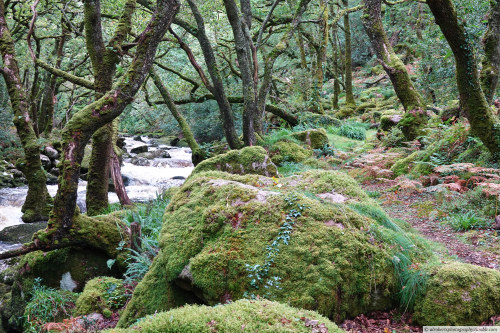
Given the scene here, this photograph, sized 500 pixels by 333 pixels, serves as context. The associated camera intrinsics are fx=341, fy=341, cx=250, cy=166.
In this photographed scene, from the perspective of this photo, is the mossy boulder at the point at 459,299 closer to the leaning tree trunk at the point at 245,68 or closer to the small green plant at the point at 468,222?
the small green plant at the point at 468,222

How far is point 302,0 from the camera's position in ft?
35.7

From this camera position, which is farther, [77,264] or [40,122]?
[40,122]

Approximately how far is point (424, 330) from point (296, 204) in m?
1.55

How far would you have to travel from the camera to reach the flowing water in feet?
33.9

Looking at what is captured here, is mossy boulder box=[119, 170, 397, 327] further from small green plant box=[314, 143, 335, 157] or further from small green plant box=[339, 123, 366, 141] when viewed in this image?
small green plant box=[339, 123, 366, 141]

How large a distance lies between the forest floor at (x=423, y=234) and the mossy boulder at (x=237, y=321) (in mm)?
639

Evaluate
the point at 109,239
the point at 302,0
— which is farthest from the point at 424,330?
the point at 302,0

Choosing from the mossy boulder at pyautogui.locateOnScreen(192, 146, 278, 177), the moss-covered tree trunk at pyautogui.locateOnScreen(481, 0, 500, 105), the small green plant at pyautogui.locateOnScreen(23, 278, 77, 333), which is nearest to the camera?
the small green plant at pyautogui.locateOnScreen(23, 278, 77, 333)

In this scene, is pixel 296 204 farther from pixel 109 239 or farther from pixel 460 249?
pixel 109 239

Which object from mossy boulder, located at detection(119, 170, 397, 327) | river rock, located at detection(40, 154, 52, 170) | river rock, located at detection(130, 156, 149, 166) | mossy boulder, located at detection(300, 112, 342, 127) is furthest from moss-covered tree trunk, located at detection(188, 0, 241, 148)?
river rock, located at detection(40, 154, 52, 170)

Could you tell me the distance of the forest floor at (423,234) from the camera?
2.94m

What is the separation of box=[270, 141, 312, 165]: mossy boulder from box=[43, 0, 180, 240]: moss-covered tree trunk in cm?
→ 624

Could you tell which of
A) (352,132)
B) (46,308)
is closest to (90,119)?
(46,308)

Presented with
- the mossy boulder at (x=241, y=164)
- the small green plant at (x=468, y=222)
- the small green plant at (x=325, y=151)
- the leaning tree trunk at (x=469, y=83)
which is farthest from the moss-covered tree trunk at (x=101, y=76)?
the small green plant at (x=325, y=151)
